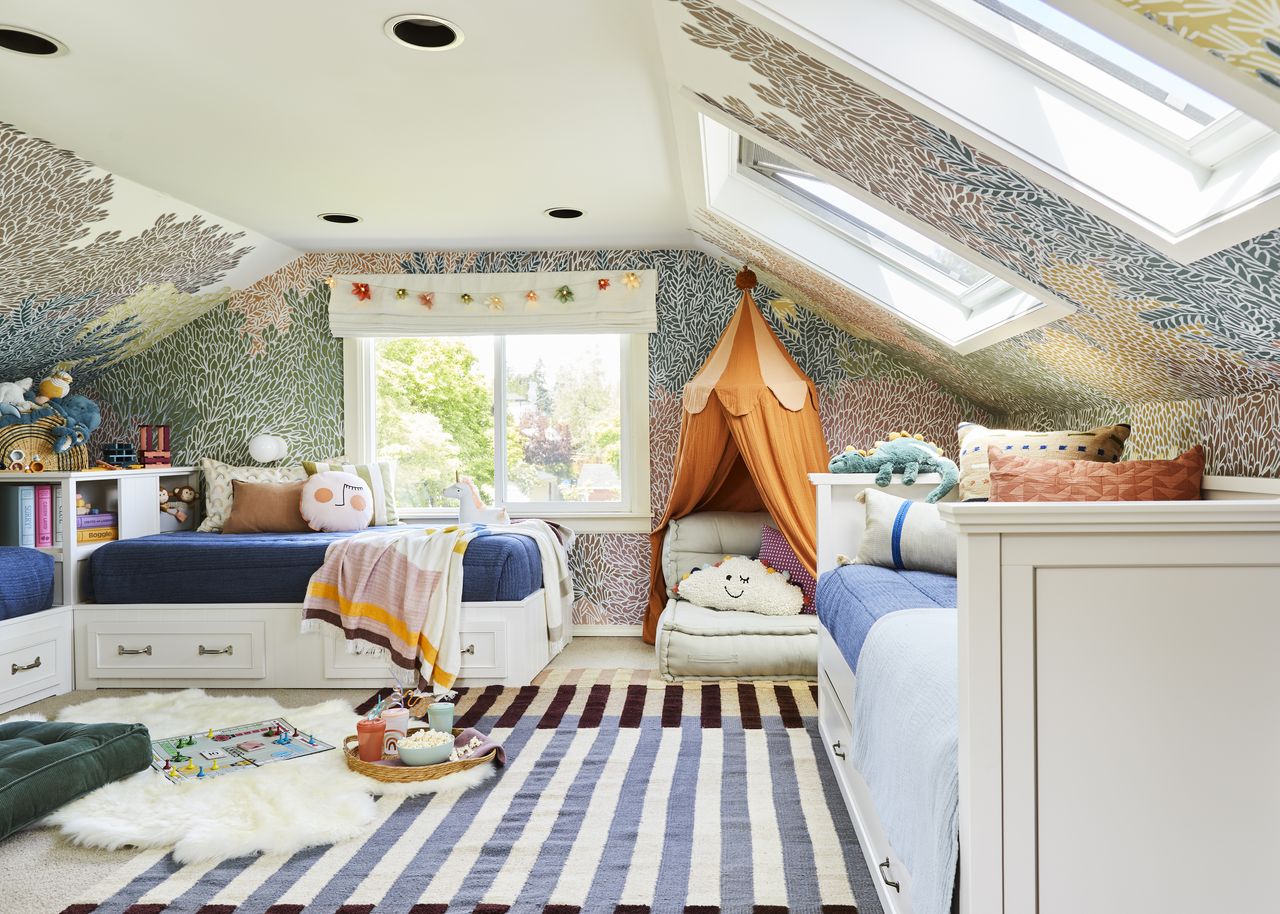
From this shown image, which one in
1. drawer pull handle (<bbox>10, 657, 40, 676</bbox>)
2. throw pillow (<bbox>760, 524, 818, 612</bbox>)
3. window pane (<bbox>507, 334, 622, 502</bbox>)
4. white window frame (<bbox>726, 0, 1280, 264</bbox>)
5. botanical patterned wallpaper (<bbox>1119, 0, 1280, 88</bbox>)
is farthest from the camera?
window pane (<bbox>507, 334, 622, 502</bbox>)

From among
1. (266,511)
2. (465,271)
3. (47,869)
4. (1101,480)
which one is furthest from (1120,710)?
(465,271)

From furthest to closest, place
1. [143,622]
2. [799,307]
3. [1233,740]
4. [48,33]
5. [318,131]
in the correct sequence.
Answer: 1. [799,307]
2. [143,622]
3. [318,131]
4. [48,33]
5. [1233,740]

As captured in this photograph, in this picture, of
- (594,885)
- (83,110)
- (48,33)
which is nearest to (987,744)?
(594,885)

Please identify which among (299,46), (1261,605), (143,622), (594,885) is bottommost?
(594,885)

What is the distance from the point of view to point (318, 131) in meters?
3.22

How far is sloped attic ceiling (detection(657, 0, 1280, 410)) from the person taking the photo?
1.71 metres

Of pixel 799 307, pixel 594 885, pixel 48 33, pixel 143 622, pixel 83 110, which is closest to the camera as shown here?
pixel 594 885

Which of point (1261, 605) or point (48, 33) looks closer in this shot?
point (1261, 605)

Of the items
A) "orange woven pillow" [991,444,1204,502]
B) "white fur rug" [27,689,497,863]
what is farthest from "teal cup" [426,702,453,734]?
"orange woven pillow" [991,444,1204,502]

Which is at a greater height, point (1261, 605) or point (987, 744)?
point (1261, 605)

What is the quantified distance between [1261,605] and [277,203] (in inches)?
160

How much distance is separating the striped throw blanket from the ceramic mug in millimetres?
852

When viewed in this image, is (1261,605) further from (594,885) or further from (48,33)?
(48,33)

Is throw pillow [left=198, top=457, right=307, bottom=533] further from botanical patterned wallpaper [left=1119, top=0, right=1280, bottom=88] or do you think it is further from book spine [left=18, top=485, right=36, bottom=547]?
botanical patterned wallpaper [left=1119, top=0, right=1280, bottom=88]
